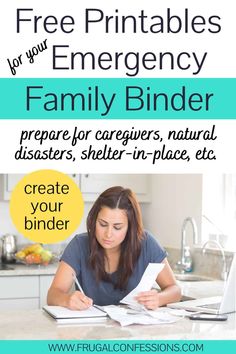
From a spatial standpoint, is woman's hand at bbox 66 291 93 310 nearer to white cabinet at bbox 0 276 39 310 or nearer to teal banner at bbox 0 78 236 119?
teal banner at bbox 0 78 236 119

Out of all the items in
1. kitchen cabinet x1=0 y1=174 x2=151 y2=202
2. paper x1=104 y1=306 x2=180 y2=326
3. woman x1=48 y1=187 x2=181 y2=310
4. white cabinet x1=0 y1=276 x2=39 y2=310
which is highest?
kitchen cabinet x1=0 y1=174 x2=151 y2=202

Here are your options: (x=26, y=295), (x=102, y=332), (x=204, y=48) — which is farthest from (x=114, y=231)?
(x=26, y=295)

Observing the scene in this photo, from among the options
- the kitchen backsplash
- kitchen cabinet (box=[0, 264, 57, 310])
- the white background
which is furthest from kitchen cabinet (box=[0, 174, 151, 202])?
the white background

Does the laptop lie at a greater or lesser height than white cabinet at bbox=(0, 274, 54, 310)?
greater

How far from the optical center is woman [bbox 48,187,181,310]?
7.43 ft

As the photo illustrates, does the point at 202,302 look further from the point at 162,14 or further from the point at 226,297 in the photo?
the point at 162,14

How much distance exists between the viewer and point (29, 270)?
3.46 m

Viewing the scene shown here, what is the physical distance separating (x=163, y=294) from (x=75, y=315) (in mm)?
458

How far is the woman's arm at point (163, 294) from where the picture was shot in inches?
78.4

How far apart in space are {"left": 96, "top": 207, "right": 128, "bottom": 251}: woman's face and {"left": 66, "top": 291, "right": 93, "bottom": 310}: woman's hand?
340mm

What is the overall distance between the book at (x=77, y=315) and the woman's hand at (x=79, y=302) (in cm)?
2
